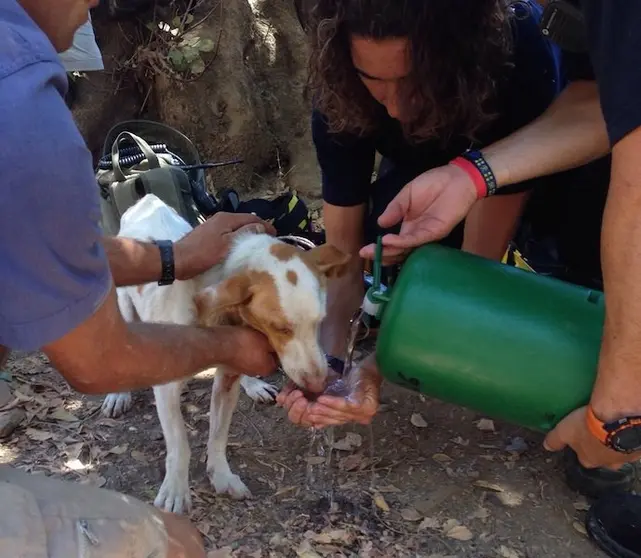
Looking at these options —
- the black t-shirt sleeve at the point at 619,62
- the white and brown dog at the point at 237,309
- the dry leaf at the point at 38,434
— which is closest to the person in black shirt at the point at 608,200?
the black t-shirt sleeve at the point at 619,62

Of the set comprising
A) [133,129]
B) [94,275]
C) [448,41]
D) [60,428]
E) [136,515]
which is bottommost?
[60,428]

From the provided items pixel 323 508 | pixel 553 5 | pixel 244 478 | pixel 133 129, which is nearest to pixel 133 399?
pixel 244 478

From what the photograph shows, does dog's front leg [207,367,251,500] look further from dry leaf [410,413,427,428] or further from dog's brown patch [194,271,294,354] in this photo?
dry leaf [410,413,427,428]

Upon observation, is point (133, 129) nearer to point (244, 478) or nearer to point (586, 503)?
point (244, 478)

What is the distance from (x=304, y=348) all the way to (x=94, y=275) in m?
1.11

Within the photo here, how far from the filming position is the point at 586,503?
9.92ft

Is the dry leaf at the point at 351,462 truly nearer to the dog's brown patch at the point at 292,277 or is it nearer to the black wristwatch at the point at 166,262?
the dog's brown patch at the point at 292,277

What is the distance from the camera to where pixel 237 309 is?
2561 millimetres

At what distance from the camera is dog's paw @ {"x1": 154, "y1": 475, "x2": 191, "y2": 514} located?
2.94 metres

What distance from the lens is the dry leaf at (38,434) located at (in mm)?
3463

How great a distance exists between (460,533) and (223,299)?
1308 mm

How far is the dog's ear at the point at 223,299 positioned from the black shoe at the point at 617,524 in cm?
157

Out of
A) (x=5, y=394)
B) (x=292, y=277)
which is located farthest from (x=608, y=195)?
(x=5, y=394)

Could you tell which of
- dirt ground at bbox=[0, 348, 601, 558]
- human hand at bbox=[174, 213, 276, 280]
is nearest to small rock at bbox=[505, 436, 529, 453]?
dirt ground at bbox=[0, 348, 601, 558]
